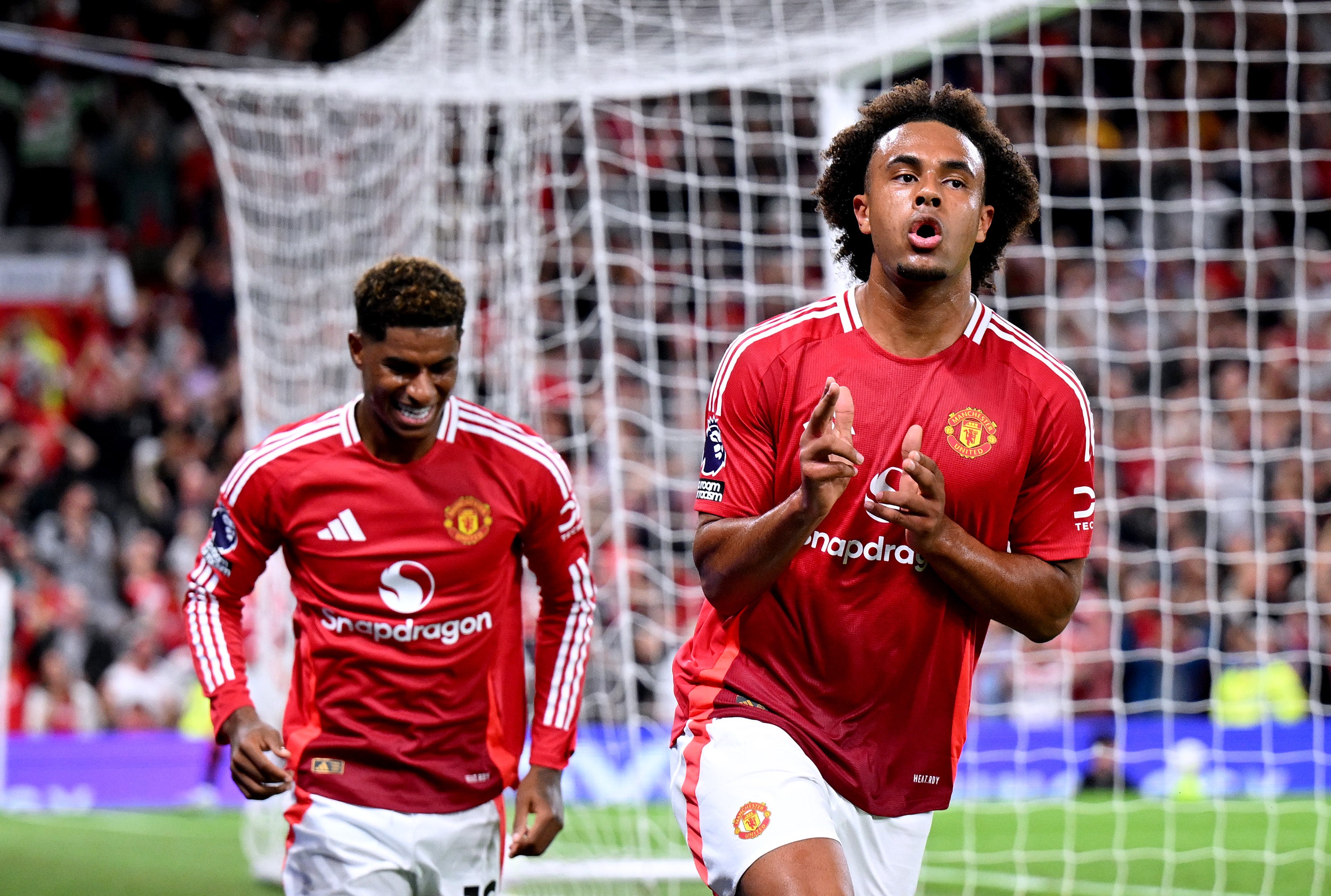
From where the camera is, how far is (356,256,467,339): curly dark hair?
4.09 meters

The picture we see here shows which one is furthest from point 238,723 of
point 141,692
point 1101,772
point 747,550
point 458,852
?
point 141,692

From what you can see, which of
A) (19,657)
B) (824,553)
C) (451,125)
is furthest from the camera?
(19,657)

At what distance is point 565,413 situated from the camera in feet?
37.9

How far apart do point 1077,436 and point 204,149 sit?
48.8 feet

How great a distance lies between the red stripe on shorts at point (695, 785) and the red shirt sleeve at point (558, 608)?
897 millimetres

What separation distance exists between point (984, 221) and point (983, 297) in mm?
6187

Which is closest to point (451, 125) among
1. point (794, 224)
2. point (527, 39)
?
point (527, 39)

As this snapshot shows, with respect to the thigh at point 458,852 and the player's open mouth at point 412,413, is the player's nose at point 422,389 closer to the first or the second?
the player's open mouth at point 412,413

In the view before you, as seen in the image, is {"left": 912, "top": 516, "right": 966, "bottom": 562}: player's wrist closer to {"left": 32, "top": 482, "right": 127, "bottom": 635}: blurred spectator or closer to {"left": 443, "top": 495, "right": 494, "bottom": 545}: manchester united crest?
{"left": 443, "top": 495, "right": 494, "bottom": 545}: manchester united crest

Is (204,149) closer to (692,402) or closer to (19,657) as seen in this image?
(19,657)

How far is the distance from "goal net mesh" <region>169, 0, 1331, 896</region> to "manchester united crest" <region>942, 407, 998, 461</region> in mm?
3357

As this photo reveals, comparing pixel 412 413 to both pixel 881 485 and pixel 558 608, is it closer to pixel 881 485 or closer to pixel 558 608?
pixel 558 608

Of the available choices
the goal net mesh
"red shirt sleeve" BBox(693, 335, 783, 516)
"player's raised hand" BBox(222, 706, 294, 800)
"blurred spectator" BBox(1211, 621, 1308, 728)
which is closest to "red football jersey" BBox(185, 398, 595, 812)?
"player's raised hand" BBox(222, 706, 294, 800)

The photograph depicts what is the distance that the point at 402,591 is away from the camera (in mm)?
4191
